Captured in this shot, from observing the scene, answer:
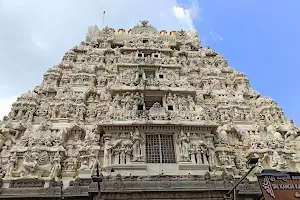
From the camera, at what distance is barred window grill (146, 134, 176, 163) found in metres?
13.7

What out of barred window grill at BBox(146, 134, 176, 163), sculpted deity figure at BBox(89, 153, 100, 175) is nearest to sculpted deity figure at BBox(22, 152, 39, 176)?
sculpted deity figure at BBox(89, 153, 100, 175)

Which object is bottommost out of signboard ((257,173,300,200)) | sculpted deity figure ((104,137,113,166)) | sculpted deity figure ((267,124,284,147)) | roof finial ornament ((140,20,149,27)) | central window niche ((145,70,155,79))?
signboard ((257,173,300,200))

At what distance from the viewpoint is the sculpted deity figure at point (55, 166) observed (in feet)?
41.1

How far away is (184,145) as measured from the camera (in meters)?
13.9

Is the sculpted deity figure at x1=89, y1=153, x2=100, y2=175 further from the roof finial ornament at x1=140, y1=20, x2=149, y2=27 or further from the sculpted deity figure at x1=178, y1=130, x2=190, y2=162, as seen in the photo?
the roof finial ornament at x1=140, y1=20, x2=149, y2=27

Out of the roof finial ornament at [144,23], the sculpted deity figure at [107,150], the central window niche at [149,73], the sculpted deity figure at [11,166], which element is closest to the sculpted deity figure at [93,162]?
the sculpted deity figure at [107,150]

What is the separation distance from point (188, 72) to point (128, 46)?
5.35 meters

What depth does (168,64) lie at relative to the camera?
64.3 feet

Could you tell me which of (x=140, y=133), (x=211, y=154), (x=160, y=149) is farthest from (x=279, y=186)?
(x=140, y=133)

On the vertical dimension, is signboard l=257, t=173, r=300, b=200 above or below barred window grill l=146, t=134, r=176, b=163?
below

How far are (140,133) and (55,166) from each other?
4.46m

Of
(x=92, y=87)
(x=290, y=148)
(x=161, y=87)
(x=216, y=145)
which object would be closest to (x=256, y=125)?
(x=290, y=148)

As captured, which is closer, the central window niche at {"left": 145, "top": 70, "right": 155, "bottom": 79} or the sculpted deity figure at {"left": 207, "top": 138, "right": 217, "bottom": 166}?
the sculpted deity figure at {"left": 207, "top": 138, "right": 217, "bottom": 166}

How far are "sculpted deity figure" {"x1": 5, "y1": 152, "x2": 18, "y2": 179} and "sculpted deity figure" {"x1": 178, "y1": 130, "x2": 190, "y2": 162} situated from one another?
8043mm
